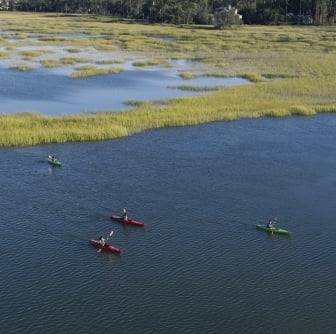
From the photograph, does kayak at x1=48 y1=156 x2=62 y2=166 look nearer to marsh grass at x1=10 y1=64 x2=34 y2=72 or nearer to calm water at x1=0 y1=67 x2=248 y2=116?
calm water at x1=0 y1=67 x2=248 y2=116

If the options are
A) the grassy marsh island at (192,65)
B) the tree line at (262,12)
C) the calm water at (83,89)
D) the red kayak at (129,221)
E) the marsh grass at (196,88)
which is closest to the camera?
the red kayak at (129,221)

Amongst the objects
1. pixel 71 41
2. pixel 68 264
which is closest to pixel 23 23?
pixel 71 41

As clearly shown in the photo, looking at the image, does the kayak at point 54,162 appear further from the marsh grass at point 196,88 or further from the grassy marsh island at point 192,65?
the marsh grass at point 196,88

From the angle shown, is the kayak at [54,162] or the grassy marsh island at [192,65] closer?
the kayak at [54,162]

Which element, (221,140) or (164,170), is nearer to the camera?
(164,170)

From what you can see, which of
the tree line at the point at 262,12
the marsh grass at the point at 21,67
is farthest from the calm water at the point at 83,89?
the tree line at the point at 262,12

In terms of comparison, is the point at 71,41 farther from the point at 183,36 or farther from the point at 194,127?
the point at 194,127

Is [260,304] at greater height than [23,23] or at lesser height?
lesser

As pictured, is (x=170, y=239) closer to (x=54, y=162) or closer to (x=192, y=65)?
(x=54, y=162)
